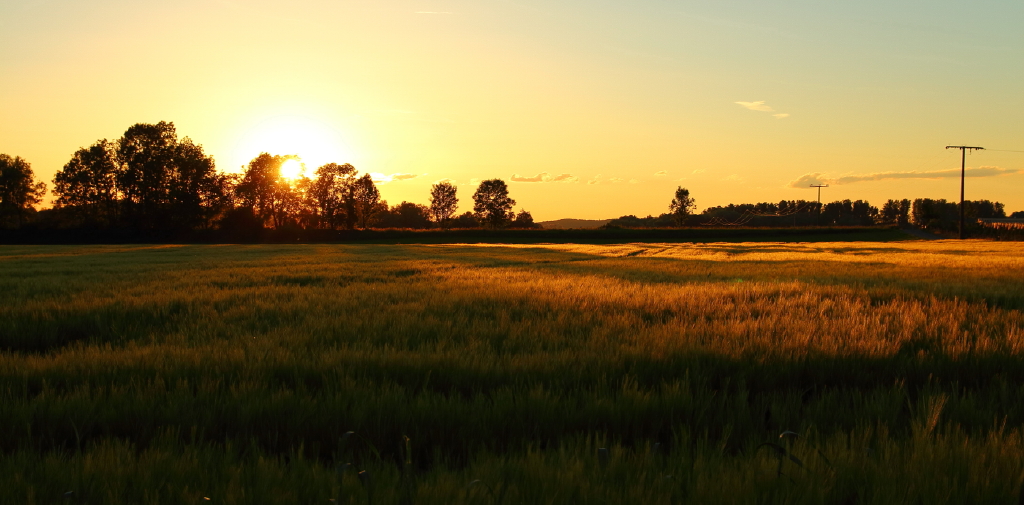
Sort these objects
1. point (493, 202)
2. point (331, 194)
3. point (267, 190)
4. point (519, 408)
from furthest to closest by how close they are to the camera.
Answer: point (493, 202) → point (331, 194) → point (267, 190) → point (519, 408)

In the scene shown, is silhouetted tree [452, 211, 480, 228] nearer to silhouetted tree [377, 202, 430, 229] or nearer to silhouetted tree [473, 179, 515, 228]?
silhouetted tree [473, 179, 515, 228]

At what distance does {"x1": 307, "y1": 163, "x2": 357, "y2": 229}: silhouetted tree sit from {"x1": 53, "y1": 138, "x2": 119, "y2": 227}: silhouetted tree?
3329 centimetres

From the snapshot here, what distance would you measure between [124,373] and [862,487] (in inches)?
159

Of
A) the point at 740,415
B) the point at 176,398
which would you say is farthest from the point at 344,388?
the point at 740,415

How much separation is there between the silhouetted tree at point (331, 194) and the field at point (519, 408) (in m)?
104

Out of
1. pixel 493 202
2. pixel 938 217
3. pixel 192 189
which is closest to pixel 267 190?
pixel 192 189

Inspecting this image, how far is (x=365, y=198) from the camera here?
116 m

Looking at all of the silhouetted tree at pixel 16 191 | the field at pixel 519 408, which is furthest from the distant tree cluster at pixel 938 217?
the silhouetted tree at pixel 16 191

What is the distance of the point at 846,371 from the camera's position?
3.53m

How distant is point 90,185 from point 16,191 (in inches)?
682

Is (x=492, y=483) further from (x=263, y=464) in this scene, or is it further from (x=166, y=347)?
(x=166, y=347)

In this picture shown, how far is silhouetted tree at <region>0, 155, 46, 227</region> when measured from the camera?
76375 mm

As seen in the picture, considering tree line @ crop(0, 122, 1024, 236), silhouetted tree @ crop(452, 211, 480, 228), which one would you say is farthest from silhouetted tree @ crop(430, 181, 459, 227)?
tree line @ crop(0, 122, 1024, 236)

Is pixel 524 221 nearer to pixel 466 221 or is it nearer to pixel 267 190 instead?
pixel 466 221
